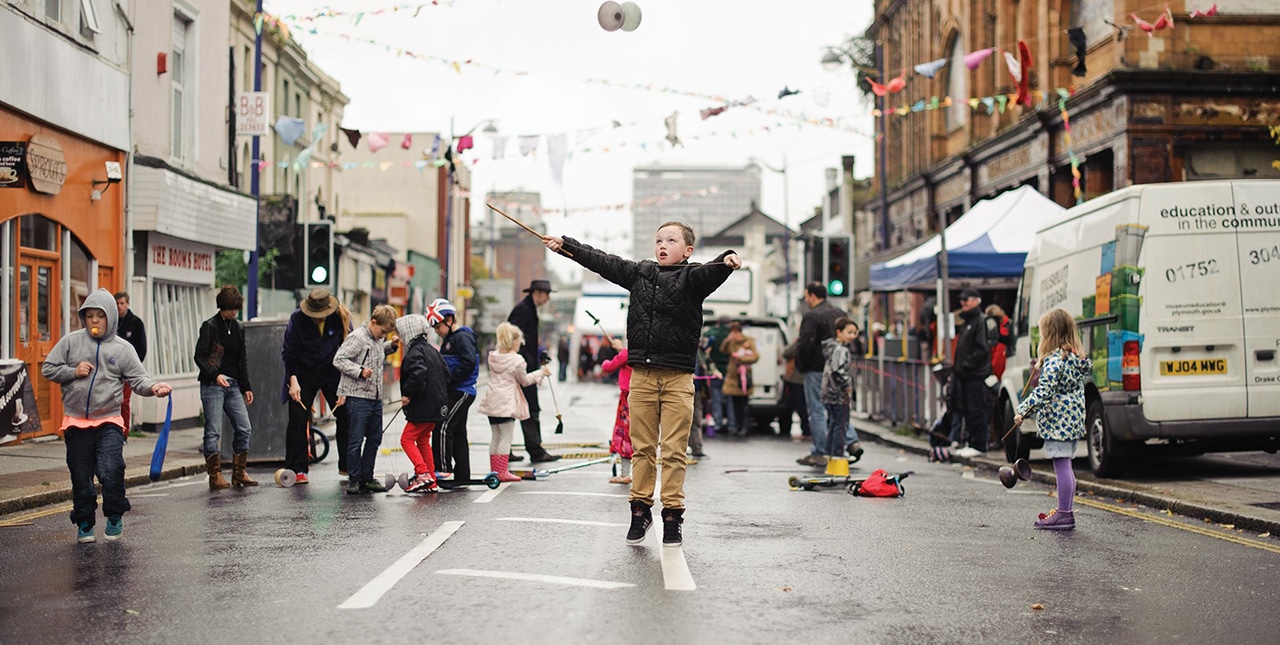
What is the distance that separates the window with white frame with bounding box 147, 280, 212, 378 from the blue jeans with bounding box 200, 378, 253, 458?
8.64m

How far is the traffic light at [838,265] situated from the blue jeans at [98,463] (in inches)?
589

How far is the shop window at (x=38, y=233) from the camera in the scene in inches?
667

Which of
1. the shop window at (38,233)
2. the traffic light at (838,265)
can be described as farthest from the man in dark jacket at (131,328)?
the traffic light at (838,265)

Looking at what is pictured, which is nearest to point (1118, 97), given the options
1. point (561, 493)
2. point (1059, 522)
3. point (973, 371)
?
point (973, 371)

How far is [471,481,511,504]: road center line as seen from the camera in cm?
1115

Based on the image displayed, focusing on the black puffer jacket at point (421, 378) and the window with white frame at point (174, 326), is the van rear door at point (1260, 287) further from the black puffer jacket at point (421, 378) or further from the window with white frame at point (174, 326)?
the window with white frame at point (174, 326)

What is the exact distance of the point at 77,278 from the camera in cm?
1861

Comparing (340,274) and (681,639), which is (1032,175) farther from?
(681,639)

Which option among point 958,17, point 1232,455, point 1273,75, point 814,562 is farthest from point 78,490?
point 958,17

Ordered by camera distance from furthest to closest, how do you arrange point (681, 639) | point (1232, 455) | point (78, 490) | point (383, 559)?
point (1232, 455), point (78, 490), point (383, 559), point (681, 639)

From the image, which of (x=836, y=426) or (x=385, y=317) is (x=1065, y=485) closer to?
(x=836, y=426)

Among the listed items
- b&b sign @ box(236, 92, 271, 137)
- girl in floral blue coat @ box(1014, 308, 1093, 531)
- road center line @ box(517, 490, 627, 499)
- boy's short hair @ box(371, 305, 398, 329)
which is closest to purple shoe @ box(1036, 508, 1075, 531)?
girl in floral blue coat @ box(1014, 308, 1093, 531)

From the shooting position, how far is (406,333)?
12141mm

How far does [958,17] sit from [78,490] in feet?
100
